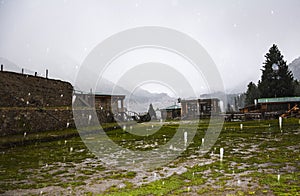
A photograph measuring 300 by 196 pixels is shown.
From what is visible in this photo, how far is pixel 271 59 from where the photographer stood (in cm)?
5322

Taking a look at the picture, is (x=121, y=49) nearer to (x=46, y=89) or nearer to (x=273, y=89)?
(x=46, y=89)

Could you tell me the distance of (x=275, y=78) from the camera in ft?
A: 168

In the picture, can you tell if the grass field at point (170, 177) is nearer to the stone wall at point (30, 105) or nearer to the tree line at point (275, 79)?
the stone wall at point (30, 105)

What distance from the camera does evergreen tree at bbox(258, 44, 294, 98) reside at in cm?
5009

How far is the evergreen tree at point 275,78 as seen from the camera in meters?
50.1

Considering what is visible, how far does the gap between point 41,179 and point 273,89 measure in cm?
5314

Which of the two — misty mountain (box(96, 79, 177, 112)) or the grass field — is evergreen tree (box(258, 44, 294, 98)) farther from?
the grass field

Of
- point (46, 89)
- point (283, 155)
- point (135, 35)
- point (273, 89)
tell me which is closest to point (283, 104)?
point (273, 89)

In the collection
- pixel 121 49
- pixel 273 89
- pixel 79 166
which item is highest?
pixel 121 49

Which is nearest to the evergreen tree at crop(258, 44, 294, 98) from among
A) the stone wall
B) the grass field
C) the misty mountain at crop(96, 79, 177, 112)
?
the misty mountain at crop(96, 79, 177, 112)

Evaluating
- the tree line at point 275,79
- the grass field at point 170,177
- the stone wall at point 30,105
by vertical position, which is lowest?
the grass field at point 170,177

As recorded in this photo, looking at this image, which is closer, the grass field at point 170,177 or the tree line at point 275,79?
the grass field at point 170,177

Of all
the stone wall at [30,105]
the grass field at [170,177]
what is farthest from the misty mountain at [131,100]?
the grass field at [170,177]

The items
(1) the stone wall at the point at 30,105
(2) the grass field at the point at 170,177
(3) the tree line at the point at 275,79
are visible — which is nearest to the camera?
(2) the grass field at the point at 170,177
